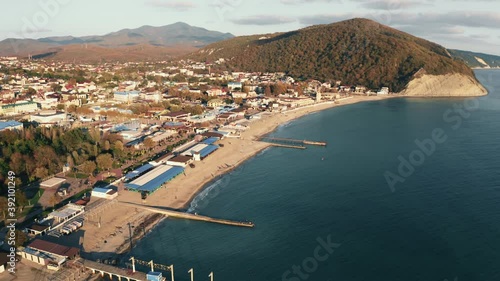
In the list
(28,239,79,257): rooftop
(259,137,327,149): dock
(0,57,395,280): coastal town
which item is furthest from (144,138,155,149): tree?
(28,239,79,257): rooftop

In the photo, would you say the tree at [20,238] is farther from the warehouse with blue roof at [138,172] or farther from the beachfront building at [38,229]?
the warehouse with blue roof at [138,172]

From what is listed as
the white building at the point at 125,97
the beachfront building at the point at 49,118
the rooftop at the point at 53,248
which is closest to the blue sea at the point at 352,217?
the rooftop at the point at 53,248

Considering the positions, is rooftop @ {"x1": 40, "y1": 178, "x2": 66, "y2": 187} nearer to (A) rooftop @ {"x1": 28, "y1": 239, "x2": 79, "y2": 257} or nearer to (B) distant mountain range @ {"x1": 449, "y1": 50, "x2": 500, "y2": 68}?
(A) rooftop @ {"x1": 28, "y1": 239, "x2": 79, "y2": 257}

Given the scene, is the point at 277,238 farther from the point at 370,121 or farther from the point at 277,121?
the point at 370,121

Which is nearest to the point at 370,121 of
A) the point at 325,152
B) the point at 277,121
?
the point at 277,121

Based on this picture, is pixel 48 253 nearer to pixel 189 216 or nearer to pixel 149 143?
pixel 189 216
